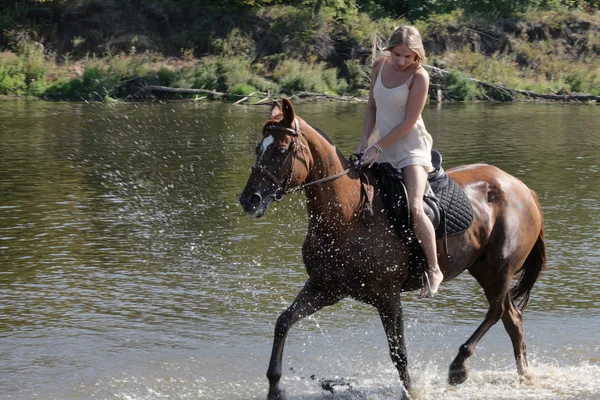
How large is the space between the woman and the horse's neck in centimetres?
35

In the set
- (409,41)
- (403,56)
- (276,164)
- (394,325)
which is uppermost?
(409,41)

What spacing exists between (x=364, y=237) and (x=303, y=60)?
34.6 meters

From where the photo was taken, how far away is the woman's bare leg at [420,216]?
6793mm

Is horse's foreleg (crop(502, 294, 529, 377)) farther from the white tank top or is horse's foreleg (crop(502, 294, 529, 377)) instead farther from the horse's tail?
the white tank top

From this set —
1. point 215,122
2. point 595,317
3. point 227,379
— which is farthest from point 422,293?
point 215,122

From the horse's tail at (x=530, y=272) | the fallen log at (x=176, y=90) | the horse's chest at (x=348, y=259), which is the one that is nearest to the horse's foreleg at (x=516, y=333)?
the horse's tail at (x=530, y=272)

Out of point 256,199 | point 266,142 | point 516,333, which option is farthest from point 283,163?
point 516,333

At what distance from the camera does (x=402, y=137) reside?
6898 mm

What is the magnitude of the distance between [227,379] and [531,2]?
4500 centimetres

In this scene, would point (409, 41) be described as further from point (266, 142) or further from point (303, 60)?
point (303, 60)

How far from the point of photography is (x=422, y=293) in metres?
6.98

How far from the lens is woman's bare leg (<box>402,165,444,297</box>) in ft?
22.3

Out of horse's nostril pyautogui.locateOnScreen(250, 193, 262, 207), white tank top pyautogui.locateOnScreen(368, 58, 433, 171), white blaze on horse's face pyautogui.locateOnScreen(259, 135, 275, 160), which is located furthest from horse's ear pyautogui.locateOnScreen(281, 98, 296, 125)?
white tank top pyautogui.locateOnScreen(368, 58, 433, 171)

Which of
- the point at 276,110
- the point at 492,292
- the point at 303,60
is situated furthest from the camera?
the point at 303,60
